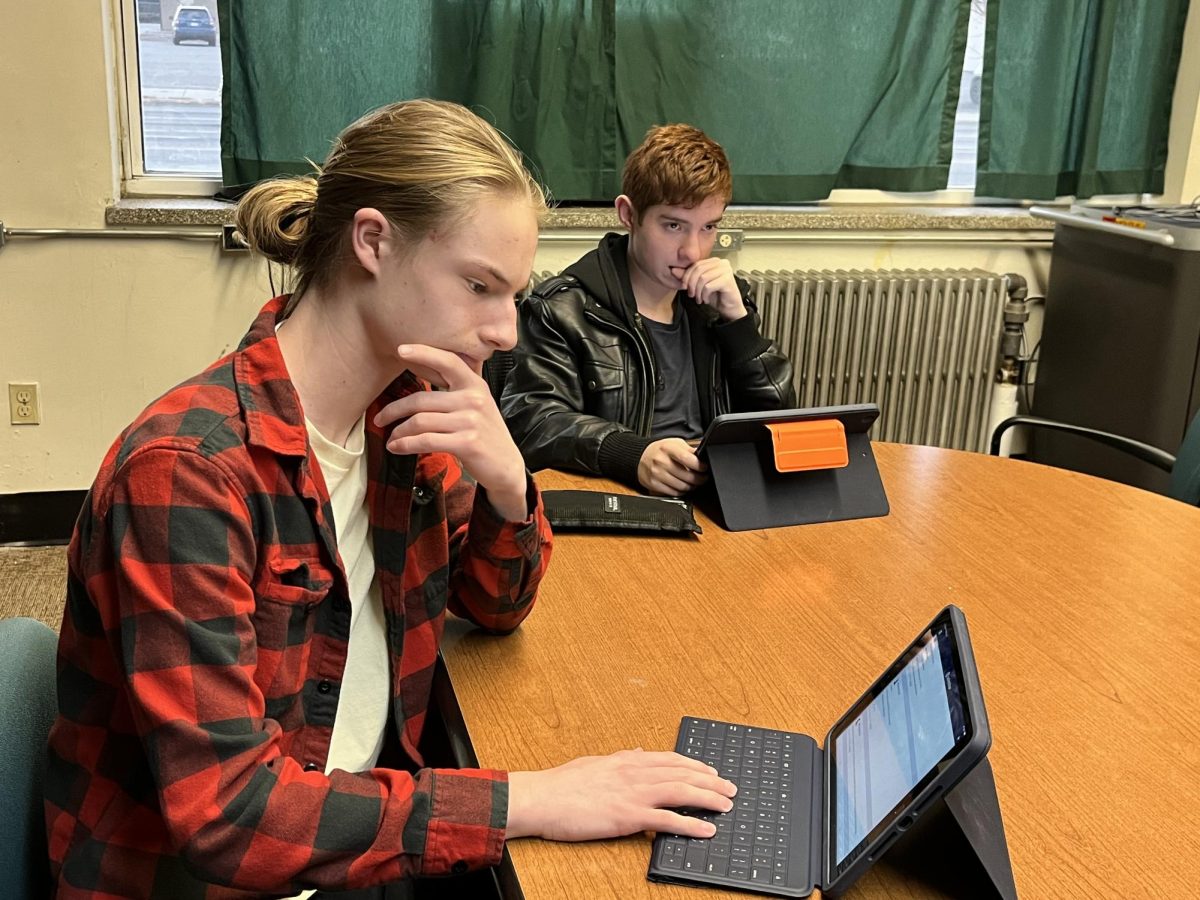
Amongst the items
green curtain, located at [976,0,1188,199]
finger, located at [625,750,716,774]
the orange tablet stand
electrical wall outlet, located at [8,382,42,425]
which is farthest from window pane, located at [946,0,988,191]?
finger, located at [625,750,716,774]

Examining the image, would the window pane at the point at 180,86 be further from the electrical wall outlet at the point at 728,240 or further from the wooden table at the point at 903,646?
the wooden table at the point at 903,646

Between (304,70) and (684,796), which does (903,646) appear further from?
(304,70)

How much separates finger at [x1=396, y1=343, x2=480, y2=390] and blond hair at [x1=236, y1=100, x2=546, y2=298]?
0.10 metres

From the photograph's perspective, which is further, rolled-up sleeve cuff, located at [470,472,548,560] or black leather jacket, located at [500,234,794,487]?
black leather jacket, located at [500,234,794,487]

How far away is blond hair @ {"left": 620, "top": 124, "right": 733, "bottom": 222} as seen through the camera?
2086 millimetres

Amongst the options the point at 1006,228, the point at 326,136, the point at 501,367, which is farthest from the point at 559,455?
the point at 1006,228

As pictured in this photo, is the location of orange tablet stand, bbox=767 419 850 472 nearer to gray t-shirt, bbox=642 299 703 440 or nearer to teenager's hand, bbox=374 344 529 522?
teenager's hand, bbox=374 344 529 522

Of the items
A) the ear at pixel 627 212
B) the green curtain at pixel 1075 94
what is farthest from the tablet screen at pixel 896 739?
the green curtain at pixel 1075 94

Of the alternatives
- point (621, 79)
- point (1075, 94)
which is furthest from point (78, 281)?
A: point (1075, 94)

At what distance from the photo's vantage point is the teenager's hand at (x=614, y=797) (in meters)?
0.92

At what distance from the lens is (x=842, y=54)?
3246mm

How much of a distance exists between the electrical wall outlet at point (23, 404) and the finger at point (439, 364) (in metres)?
2.26

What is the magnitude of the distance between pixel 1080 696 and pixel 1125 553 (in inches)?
17.4

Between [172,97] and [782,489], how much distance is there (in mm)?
2181
